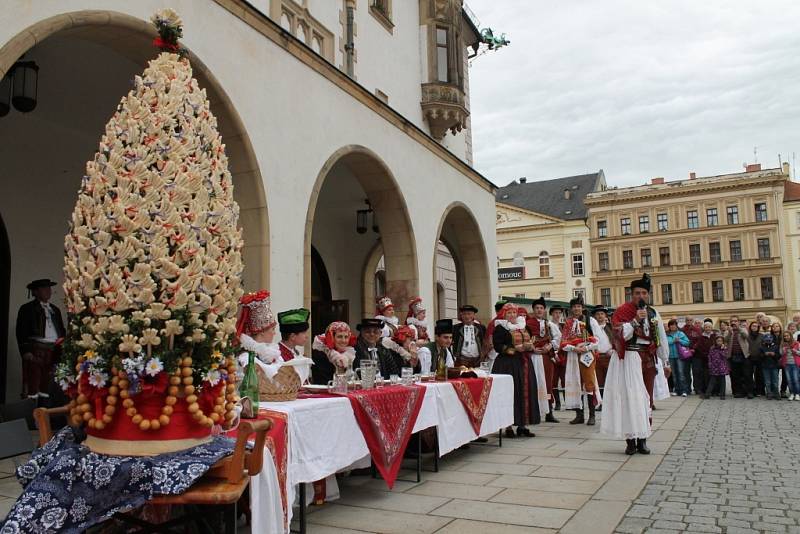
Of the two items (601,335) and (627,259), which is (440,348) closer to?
(601,335)

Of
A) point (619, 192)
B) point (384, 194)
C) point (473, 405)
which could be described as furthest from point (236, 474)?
point (619, 192)

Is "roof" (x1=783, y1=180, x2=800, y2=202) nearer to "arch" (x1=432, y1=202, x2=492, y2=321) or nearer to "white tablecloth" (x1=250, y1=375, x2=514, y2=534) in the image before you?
"arch" (x1=432, y1=202, x2=492, y2=321)

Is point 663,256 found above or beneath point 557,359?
above

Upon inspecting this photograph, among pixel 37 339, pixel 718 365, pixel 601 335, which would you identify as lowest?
pixel 718 365

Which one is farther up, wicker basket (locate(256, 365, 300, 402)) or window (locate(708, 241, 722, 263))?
window (locate(708, 241, 722, 263))

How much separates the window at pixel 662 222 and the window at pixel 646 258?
2057 millimetres

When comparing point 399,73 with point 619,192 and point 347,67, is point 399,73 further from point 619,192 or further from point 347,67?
point 619,192

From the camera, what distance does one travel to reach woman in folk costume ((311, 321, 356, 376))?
5.99 m

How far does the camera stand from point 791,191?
58094 mm

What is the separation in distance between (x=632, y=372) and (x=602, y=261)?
2091 inches

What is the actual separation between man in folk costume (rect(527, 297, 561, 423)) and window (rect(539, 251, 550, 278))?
48.7 metres

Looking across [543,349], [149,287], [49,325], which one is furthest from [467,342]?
[149,287]

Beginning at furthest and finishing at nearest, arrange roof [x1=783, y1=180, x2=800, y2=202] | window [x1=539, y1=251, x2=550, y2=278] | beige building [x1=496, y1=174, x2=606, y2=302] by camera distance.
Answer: window [x1=539, y1=251, x2=550, y2=278] < beige building [x1=496, y1=174, x2=606, y2=302] < roof [x1=783, y1=180, x2=800, y2=202]

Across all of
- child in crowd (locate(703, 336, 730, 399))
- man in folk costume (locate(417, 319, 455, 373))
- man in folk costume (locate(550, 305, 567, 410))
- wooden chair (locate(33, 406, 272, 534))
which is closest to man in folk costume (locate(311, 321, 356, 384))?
man in folk costume (locate(417, 319, 455, 373))
